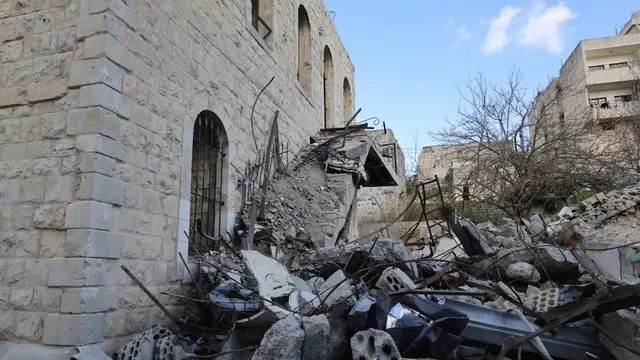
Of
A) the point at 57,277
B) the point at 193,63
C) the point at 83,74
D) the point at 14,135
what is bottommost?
the point at 57,277

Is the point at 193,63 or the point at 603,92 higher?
the point at 603,92

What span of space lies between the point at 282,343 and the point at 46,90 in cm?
322

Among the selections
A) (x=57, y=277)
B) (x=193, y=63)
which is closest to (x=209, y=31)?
(x=193, y=63)

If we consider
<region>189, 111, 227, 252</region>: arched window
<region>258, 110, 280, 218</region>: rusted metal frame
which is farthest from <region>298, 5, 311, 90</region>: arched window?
<region>189, 111, 227, 252</region>: arched window

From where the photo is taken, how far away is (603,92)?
2766 cm

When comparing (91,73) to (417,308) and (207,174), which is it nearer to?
(207,174)

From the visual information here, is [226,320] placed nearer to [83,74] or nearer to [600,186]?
[83,74]

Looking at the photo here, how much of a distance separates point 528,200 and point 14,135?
10.7 meters

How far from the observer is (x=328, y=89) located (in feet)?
42.4

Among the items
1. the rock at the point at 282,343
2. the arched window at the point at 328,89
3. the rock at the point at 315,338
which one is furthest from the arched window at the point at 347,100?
the rock at the point at 282,343

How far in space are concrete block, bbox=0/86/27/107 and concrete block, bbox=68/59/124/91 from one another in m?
0.58

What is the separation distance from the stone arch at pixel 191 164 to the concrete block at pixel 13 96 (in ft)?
5.09

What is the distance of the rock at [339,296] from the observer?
3188 millimetres

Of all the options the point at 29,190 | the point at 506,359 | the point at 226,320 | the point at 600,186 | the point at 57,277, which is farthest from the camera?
the point at 600,186
